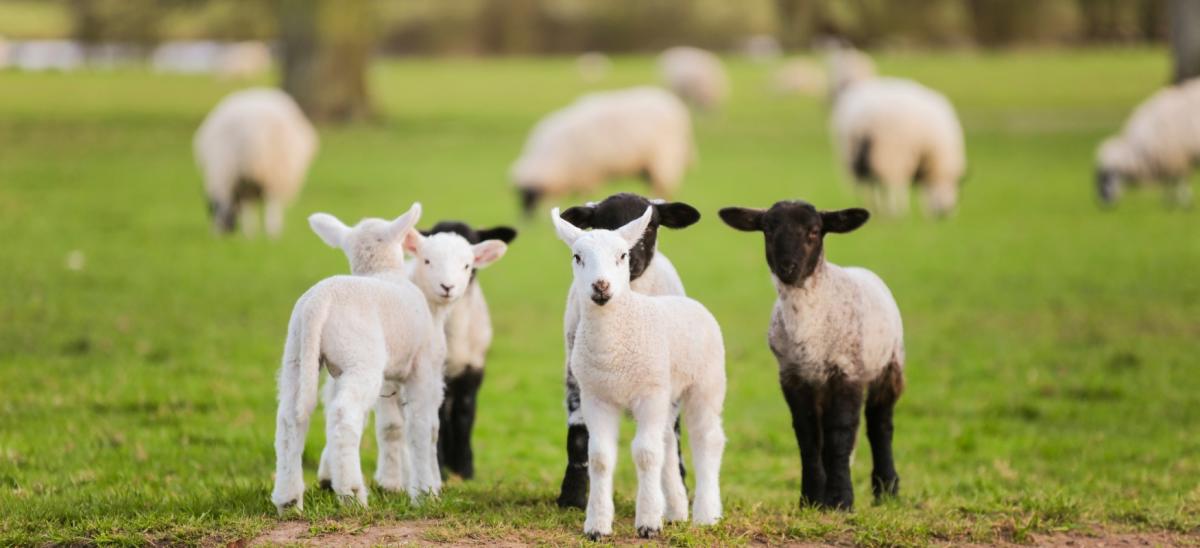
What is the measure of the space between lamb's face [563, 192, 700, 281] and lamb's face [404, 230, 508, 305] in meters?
0.45

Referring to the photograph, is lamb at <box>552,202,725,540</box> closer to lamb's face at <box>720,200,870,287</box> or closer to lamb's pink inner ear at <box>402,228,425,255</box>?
lamb's face at <box>720,200,870,287</box>

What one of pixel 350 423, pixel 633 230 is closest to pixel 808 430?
pixel 633 230

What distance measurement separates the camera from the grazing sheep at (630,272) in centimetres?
705

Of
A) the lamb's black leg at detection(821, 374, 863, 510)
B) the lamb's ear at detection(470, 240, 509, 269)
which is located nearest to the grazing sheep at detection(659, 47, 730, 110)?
the lamb's ear at detection(470, 240, 509, 269)

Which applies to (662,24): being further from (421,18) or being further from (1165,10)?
(1165,10)

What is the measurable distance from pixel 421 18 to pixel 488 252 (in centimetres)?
6673

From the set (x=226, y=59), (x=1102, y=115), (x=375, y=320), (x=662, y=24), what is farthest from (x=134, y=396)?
(x=662, y=24)

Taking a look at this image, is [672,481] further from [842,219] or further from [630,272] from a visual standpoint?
[842,219]

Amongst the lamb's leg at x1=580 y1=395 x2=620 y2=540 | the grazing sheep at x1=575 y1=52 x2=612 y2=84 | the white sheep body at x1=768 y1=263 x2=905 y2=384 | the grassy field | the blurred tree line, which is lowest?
the grassy field

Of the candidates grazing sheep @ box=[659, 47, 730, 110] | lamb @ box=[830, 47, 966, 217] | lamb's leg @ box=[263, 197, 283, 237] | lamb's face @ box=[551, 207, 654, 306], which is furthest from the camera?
grazing sheep @ box=[659, 47, 730, 110]

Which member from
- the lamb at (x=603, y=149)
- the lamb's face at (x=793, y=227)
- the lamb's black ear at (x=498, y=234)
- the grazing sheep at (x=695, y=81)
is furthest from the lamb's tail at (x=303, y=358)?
the grazing sheep at (x=695, y=81)

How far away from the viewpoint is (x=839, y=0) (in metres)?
67.0

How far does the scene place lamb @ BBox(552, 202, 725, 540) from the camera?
20.1 ft

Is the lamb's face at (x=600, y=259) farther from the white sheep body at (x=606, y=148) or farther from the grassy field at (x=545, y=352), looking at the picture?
the white sheep body at (x=606, y=148)
